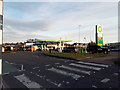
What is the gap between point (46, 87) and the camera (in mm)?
4074

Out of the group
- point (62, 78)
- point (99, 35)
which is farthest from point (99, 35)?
point (62, 78)

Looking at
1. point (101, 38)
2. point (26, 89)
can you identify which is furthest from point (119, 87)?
point (101, 38)

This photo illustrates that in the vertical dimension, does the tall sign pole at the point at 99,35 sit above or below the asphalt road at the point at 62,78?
above

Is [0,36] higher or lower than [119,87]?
higher

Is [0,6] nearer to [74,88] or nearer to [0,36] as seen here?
[0,36]

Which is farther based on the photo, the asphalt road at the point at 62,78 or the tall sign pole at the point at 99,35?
the tall sign pole at the point at 99,35

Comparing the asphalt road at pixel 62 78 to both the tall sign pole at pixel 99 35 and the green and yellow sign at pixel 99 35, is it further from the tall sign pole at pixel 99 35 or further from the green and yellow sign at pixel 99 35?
the green and yellow sign at pixel 99 35

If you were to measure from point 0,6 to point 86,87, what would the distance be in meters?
5.17

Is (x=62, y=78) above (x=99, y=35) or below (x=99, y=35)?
below

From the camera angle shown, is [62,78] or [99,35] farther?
[99,35]

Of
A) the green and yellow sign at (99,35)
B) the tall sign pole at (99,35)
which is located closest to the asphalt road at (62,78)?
the tall sign pole at (99,35)

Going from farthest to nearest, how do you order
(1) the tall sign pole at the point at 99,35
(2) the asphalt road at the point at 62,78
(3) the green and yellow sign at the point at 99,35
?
(3) the green and yellow sign at the point at 99,35, (1) the tall sign pole at the point at 99,35, (2) the asphalt road at the point at 62,78

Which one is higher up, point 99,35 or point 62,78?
point 99,35

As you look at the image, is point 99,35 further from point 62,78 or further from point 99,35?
point 62,78
